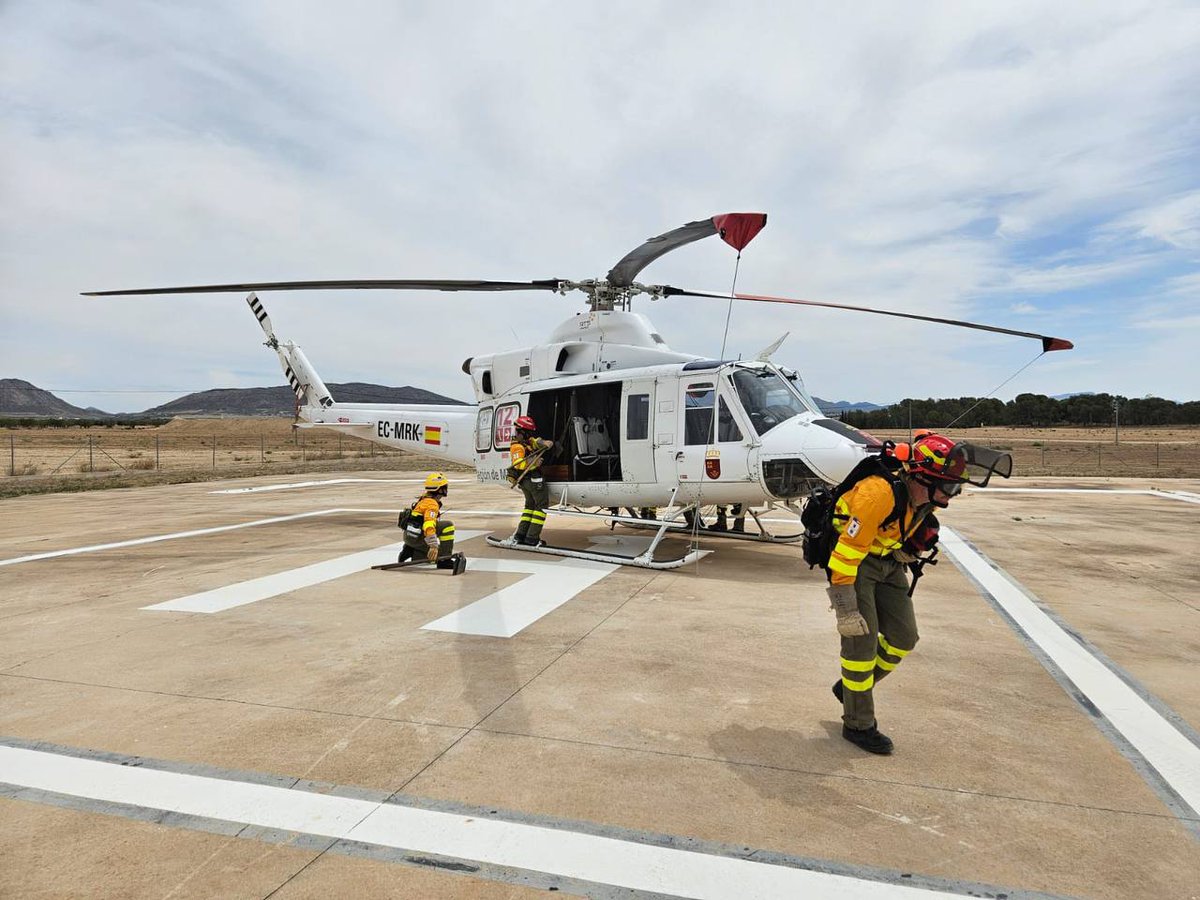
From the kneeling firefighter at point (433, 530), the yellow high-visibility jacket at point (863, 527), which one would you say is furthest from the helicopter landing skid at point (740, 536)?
the yellow high-visibility jacket at point (863, 527)

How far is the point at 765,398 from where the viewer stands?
27.1 feet

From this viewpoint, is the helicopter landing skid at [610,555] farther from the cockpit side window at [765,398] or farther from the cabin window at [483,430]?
the cockpit side window at [765,398]

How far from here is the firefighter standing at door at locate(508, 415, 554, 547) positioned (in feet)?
30.8

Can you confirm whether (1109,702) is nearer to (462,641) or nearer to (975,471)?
(975,471)

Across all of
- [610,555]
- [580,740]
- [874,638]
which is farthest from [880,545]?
[610,555]

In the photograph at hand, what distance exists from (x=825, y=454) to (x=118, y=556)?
930 cm

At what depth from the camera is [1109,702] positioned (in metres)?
4.34

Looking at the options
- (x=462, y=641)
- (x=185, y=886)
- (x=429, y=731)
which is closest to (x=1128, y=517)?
(x=462, y=641)

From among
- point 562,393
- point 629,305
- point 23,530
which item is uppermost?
point 629,305

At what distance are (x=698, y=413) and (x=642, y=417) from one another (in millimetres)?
813

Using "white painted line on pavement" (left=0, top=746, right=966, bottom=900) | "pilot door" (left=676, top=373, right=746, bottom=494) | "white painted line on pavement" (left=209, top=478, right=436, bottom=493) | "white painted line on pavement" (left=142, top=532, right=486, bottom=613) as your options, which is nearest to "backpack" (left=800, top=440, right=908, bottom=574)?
"white painted line on pavement" (left=0, top=746, right=966, bottom=900)

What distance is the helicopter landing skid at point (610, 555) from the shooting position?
27.1 feet

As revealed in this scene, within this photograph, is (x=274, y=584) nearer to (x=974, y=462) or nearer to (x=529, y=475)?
(x=529, y=475)

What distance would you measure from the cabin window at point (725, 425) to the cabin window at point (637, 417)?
100cm
